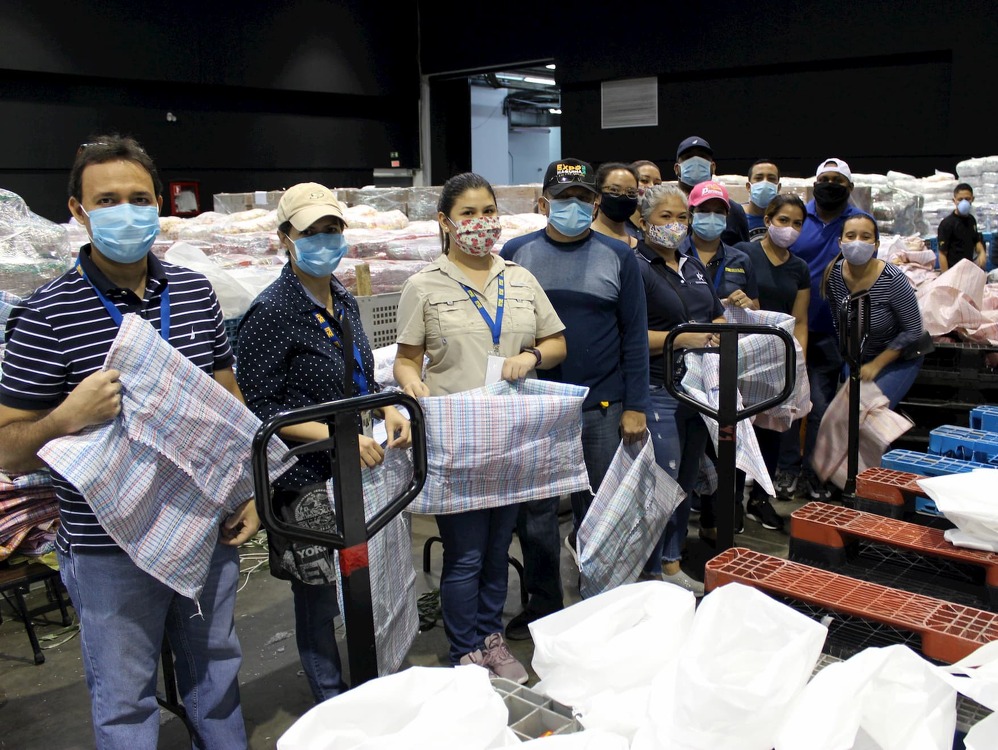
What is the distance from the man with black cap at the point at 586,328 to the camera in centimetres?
305

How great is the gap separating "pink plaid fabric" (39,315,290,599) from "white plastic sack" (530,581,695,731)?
75 centimetres

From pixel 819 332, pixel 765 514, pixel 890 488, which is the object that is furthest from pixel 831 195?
pixel 890 488

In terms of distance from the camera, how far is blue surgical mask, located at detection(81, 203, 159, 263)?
6.18ft

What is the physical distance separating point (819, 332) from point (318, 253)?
321 cm

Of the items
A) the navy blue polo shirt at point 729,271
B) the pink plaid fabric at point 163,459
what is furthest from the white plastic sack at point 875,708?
the navy blue polo shirt at point 729,271

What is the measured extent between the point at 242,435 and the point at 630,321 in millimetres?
1574

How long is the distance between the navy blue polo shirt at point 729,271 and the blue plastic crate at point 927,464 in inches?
49.6

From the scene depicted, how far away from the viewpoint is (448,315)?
8.80 ft

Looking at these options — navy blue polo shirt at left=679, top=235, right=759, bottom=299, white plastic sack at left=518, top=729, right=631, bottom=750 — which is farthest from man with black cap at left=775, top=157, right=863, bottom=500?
white plastic sack at left=518, top=729, right=631, bottom=750

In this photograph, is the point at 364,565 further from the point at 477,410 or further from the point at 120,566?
the point at 477,410

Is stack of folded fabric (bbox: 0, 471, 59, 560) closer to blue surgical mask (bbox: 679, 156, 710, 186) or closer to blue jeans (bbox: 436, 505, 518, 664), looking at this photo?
blue jeans (bbox: 436, 505, 518, 664)

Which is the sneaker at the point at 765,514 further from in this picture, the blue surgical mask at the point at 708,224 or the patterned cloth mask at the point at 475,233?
the patterned cloth mask at the point at 475,233

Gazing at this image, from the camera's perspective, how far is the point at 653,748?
1333 millimetres

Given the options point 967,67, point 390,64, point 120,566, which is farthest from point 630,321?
point 390,64
